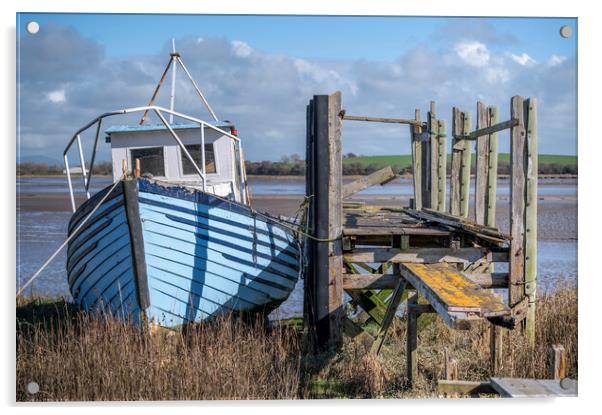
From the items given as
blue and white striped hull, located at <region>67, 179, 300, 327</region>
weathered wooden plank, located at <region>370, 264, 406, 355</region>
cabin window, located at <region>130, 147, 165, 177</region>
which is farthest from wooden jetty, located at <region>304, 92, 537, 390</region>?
cabin window, located at <region>130, 147, 165, 177</region>

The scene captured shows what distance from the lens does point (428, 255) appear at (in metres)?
8.24

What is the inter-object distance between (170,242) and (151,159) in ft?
5.92

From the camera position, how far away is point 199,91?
34.0 ft

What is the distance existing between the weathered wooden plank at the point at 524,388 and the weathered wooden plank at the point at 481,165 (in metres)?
4.26

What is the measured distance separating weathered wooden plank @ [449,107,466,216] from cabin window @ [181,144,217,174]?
10.3ft

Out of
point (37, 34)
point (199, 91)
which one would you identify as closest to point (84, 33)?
point (37, 34)

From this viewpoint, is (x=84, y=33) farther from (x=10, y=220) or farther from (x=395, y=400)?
(x=395, y=400)

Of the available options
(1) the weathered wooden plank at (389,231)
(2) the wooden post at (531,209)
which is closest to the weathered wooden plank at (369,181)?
(1) the weathered wooden plank at (389,231)

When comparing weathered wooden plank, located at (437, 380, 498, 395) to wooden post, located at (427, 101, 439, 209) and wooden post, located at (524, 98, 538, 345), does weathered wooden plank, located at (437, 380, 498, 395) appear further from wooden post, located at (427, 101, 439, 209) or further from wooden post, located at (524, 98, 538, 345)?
wooden post, located at (427, 101, 439, 209)

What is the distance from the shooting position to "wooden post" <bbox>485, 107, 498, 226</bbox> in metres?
9.83

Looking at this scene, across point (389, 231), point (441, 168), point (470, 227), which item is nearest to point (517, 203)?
point (470, 227)

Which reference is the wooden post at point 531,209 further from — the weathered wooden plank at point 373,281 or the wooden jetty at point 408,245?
the weathered wooden plank at point 373,281

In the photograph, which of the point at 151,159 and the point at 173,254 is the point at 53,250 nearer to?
the point at 151,159

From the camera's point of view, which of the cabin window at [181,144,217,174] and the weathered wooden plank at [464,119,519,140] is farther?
the cabin window at [181,144,217,174]
